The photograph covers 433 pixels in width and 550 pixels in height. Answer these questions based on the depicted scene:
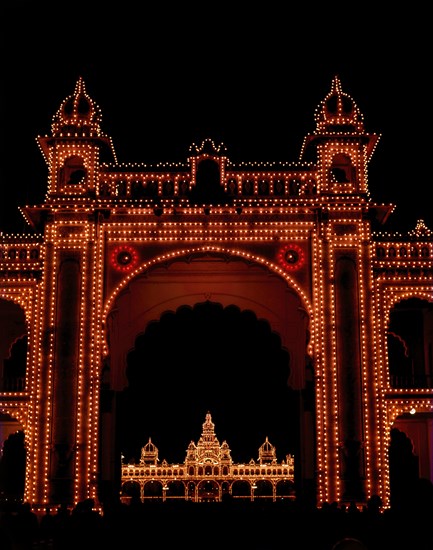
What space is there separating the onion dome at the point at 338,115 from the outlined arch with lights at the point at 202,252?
3734mm

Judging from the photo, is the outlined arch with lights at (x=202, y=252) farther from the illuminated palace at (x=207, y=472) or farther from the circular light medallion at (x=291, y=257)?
the illuminated palace at (x=207, y=472)

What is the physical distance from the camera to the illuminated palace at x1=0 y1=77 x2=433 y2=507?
66.1 ft

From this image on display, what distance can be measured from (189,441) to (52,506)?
22.0 ft

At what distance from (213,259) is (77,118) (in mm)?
5152

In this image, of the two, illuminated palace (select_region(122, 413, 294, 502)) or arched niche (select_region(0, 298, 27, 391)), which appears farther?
illuminated palace (select_region(122, 413, 294, 502))

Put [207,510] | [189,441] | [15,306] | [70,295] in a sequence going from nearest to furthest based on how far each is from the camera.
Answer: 1. [207,510]
2. [70,295]
3. [15,306]
4. [189,441]

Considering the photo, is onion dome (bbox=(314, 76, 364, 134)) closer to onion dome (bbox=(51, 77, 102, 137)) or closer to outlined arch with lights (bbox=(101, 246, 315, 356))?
outlined arch with lights (bbox=(101, 246, 315, 356))

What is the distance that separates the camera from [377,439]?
20.1 m

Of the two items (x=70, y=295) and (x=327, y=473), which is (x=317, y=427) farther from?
(x=70, y=295)

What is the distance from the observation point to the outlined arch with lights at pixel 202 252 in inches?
828

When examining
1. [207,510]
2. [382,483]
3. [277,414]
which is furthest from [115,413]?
[207,510]

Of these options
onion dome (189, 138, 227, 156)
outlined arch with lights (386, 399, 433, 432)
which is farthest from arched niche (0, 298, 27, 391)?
outlined arch with lights (386, 399, 433, 432)

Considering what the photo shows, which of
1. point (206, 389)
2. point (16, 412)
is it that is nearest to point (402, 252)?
point (206, 389)

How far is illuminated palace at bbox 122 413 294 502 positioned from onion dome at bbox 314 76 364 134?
9.11 m
